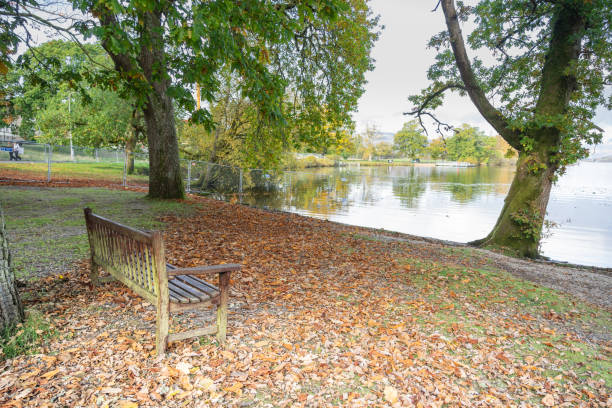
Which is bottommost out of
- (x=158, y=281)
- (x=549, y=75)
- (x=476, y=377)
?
(x=476, y=377)

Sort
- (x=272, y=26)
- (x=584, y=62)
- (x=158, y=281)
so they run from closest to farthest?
(x=158, y=281) → (x=272, y=26) → (x=584, y=62)

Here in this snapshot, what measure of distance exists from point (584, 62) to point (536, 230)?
4803 mm

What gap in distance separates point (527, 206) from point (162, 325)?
10856 millimetres

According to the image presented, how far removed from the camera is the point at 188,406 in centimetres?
257

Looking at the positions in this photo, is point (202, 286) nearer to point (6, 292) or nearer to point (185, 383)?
point (185, 383)

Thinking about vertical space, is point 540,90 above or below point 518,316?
above

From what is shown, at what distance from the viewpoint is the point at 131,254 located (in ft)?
10.8

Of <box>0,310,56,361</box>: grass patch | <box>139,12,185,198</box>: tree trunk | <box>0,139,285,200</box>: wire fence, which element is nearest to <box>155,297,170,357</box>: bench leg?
<box>0,310,56,361</box>: grass patch

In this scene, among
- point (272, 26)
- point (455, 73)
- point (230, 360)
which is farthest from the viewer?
point (455, 73)

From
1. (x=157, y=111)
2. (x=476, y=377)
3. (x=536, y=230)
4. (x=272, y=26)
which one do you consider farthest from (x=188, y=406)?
(x=536, y=230)

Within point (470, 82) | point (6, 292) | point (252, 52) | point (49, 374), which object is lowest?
point (49, 374)

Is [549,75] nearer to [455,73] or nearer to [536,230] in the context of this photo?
[455,73]

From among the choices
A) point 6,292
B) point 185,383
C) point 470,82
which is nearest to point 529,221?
point 470,82

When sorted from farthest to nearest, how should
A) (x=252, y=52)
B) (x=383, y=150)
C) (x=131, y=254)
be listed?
(x=383, y=150), (x=252, y=52), (x=131, y=254)
